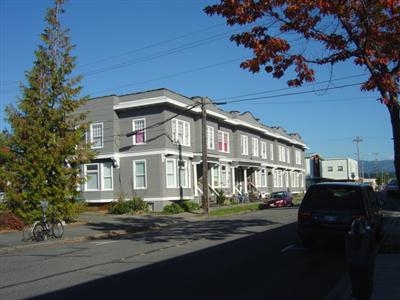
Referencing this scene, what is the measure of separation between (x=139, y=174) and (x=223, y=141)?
11977 mm

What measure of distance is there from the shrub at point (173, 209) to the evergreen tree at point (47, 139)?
9.46m

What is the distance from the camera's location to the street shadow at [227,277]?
31.0ft

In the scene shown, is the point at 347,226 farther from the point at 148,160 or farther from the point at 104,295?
the point at 148,160

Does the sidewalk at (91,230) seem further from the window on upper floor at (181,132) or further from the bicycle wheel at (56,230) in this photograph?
the window on upper floor at (181,132)

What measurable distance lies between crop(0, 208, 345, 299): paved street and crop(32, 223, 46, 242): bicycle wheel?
5.18 feet

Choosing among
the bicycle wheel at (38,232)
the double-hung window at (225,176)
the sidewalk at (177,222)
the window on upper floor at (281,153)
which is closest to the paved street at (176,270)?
the sidewalk at (177,222)

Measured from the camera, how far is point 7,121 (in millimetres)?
26906

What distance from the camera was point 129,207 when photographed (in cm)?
3603

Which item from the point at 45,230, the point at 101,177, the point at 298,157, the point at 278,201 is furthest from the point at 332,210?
the point at 298,157

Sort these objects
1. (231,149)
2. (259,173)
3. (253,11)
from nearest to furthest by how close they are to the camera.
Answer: (253,11)
(231,149)
(259,173)

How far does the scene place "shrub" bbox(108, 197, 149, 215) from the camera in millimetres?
35875

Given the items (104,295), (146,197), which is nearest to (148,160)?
(146,197)

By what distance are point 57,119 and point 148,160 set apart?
1185cm

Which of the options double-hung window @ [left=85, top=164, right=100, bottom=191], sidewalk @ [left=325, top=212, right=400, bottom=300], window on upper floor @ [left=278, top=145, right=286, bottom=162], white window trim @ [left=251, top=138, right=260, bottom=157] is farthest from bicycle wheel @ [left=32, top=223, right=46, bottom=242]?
window on upper floor @ [left=278, top=145, right=286, bottom=162]
